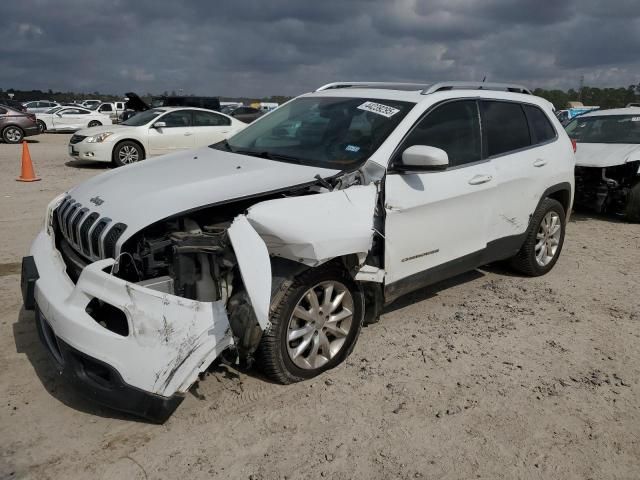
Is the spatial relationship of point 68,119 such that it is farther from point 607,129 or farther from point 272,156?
point 272,156

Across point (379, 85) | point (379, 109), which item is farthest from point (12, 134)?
point (379, 109)

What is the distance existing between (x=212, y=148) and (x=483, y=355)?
270 cm

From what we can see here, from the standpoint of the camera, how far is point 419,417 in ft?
10.1

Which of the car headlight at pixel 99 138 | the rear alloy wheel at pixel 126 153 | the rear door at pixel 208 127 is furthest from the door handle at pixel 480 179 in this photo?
the car headlight at pixel 99 138

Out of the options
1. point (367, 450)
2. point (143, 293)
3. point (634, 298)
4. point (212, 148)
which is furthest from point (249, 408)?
point (634, 298)

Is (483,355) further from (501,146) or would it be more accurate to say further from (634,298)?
(634,298)

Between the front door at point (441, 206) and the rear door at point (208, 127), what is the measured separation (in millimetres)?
9584

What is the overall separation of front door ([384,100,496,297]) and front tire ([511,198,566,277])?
0.94 m

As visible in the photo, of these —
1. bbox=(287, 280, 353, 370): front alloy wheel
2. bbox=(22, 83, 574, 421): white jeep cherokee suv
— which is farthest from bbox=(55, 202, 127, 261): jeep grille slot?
bbox=(287, 280, 353, 370): front alloy wheel

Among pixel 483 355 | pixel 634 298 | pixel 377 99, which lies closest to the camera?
pixel 483 355

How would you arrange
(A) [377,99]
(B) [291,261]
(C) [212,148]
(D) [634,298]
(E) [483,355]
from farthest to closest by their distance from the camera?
(D) [634,298]
(C) [212,148]
(A) [377,99]
(E) [483,355]
(B) [291,261]

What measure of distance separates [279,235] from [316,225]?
9.5 inches

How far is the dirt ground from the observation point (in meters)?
2.67

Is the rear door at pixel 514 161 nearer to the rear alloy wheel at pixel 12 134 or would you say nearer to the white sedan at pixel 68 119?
the rear alloy wheel at pixel 12 134
